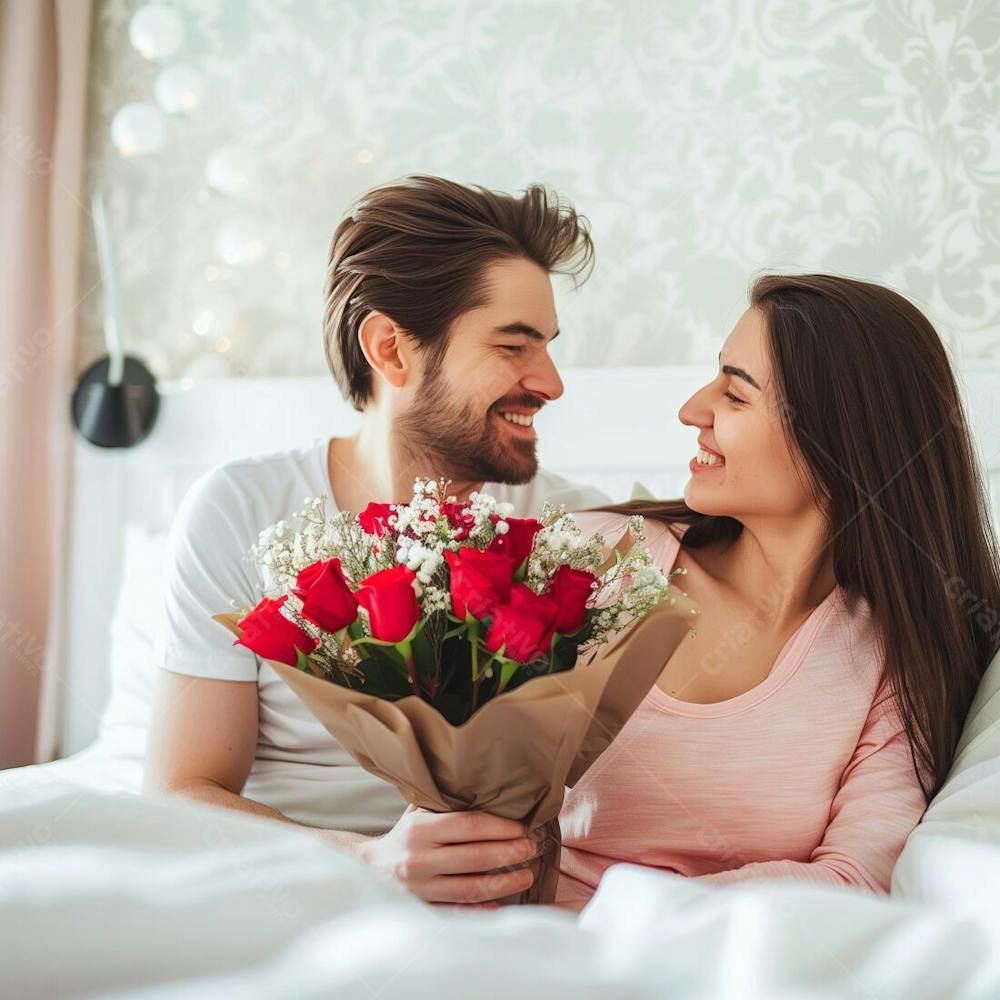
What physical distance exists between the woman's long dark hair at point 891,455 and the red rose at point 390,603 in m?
0.62

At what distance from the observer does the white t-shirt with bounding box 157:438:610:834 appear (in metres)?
1.42

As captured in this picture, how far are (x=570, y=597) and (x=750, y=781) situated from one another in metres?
0.44

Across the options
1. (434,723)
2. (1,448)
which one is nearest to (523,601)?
(434,723)

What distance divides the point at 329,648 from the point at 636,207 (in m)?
1.27

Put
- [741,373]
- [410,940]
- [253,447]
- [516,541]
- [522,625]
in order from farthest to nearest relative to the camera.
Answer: [253,447] → [741,373] → [516,541] → [522,625] → [410,940]

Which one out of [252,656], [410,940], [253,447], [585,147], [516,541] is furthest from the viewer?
[253,447]

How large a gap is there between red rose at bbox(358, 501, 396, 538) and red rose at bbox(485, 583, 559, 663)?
0.16 meters

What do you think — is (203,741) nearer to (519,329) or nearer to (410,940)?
(519,329)

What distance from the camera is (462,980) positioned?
23.7 inches

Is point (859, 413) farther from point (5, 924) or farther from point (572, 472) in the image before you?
point (5, 924)

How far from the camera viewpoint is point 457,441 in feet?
5.28

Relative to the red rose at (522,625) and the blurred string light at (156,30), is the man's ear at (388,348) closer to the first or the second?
the red rose at (522,625)

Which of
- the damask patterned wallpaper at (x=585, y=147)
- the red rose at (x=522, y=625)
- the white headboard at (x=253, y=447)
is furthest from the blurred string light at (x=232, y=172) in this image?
the red rose at (x=522, y=625)

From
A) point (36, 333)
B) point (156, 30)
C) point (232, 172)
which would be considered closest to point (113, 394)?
point (36, 333)
